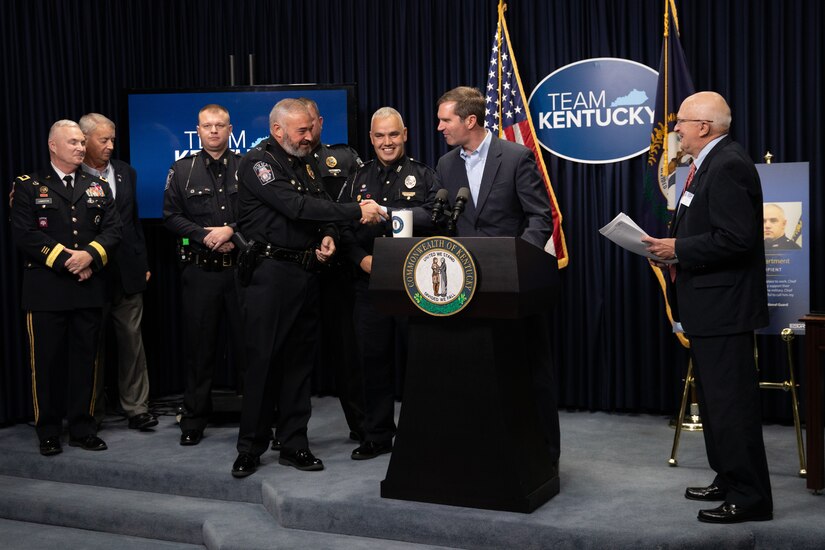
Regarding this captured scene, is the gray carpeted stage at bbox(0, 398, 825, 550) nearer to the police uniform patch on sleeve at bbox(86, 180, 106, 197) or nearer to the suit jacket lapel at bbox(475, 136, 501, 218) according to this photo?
the suit jacket lapel at bbox(475, 136, 501, 218)

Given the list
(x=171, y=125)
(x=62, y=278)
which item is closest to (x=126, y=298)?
(x=62, y=278)

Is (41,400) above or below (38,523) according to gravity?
above

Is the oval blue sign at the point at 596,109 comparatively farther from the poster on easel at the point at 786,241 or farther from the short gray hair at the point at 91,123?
the short gray hair at the point at 91,123

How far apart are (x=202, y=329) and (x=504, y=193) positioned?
197 centimetres

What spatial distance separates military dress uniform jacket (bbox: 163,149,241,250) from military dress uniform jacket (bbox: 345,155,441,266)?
837 millimetres

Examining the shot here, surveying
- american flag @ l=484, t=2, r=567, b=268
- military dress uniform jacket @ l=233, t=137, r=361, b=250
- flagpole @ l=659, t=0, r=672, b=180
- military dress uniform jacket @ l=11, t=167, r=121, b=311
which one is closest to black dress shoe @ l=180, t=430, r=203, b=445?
military dress uniform jacket @ l=11, t=167, r=121, b=311

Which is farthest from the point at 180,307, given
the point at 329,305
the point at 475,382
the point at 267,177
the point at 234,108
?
the point at 475,382

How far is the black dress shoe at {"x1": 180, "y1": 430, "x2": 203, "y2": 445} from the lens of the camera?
4863mm

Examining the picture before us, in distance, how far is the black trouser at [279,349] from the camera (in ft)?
13.5

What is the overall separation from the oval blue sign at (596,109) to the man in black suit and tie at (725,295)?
79.9 inches

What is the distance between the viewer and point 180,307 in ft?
21.5

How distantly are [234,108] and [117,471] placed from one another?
253 cm

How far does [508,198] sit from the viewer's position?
3.94m

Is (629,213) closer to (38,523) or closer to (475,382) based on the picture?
(475,382)
